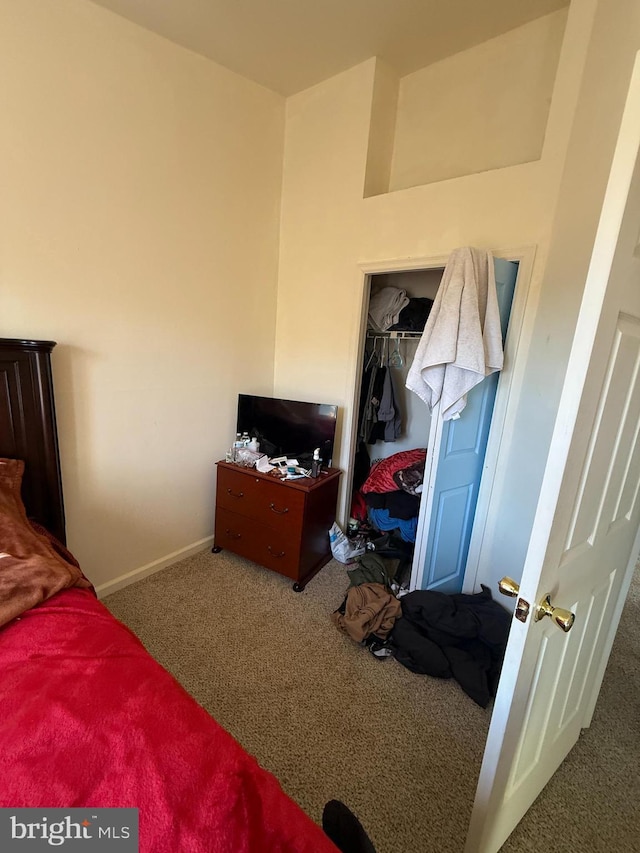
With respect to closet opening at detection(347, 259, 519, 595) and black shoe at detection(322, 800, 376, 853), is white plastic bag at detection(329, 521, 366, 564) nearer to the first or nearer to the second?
closet opening at detection(347, 259, 519, 595)

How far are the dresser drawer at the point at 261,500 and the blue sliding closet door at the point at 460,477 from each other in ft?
2.59

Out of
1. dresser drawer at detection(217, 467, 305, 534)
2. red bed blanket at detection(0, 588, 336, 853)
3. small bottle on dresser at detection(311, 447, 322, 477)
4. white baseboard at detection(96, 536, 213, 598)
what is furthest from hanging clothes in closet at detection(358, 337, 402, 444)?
red bed blanket at detection(0, 588, 336, 853)

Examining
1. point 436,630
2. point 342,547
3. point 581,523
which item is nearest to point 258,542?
point 342,547

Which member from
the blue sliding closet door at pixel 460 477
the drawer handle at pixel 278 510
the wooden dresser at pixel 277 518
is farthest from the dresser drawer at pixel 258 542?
the blue sliding closet door at pixel 460 477

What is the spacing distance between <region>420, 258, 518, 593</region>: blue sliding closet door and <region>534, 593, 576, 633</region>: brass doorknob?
1.18 m

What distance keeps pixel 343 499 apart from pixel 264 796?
2109mm

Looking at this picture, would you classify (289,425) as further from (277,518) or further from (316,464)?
(277,518)

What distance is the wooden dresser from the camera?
2.39 m

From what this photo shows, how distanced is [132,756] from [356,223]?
268cm

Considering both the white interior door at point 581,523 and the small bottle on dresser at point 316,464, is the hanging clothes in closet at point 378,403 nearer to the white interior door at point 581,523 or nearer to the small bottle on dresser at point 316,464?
the small bottle on dresser at point 316,464

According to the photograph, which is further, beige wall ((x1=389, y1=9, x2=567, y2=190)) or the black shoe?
beige wall ((x1=389, y1=9, x2=567, y2=190))

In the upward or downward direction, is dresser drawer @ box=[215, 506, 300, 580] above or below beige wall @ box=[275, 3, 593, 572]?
below

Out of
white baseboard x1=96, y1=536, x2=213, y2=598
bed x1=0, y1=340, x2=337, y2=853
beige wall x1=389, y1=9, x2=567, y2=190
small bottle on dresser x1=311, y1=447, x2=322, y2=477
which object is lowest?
white baseboard x1=96, y1=536, x2=213, y2=598

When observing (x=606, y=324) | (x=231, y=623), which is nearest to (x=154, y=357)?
(x=231, y=623)
